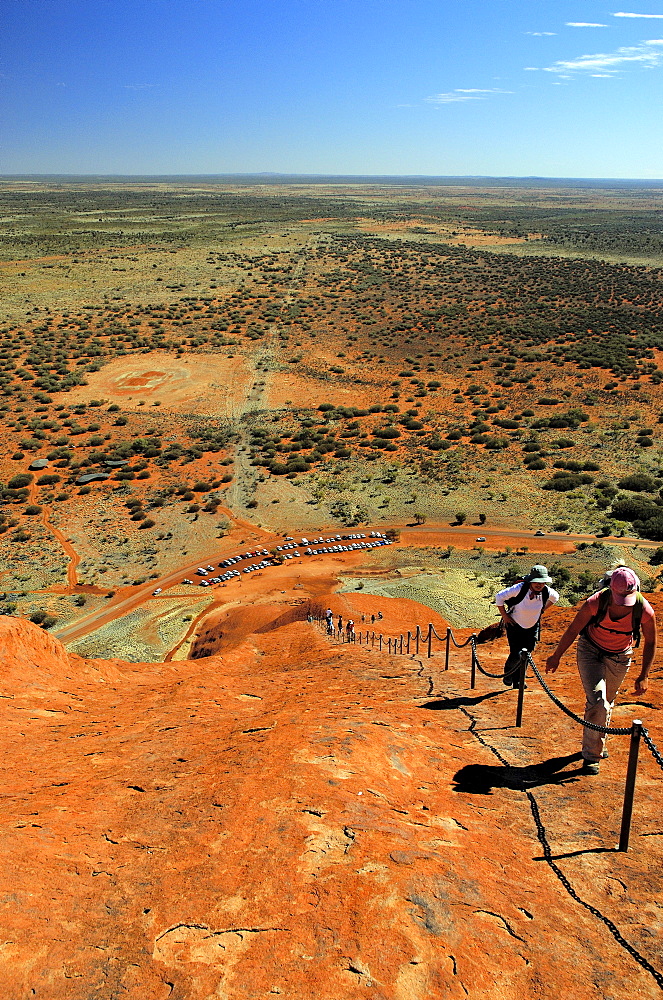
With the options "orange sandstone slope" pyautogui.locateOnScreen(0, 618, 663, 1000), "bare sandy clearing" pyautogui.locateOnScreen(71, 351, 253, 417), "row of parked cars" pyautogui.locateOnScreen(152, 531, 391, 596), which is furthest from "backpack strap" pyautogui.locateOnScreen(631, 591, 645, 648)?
"bare sandy clearing" pyautogui.locateOnScreen(71, 351, 253, 417)

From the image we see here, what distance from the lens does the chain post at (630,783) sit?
17.6 ft

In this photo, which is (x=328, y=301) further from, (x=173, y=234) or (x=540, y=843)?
(x=540, y=843)

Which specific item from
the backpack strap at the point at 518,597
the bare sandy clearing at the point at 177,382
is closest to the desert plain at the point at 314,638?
the bare sandy clearing at the point at 177,382

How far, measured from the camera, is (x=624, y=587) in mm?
6328

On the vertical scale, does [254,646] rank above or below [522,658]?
below

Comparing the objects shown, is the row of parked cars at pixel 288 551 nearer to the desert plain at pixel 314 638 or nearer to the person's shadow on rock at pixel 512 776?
the desert plain at pixel 314 638

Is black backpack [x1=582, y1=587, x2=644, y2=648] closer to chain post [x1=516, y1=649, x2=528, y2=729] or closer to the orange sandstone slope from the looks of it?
chain post [x1=516, y1=649, x2=528, y2=729]

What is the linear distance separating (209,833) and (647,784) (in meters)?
4.62

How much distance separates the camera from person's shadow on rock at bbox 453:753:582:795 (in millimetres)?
6992

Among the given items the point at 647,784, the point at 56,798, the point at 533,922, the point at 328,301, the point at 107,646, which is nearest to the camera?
the point at 533,922

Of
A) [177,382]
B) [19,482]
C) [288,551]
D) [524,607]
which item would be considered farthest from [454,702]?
[177,382]

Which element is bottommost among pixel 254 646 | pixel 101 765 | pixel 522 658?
pixel 254 646

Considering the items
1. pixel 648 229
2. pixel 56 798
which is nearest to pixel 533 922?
pixel 56 798

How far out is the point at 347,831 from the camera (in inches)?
241
